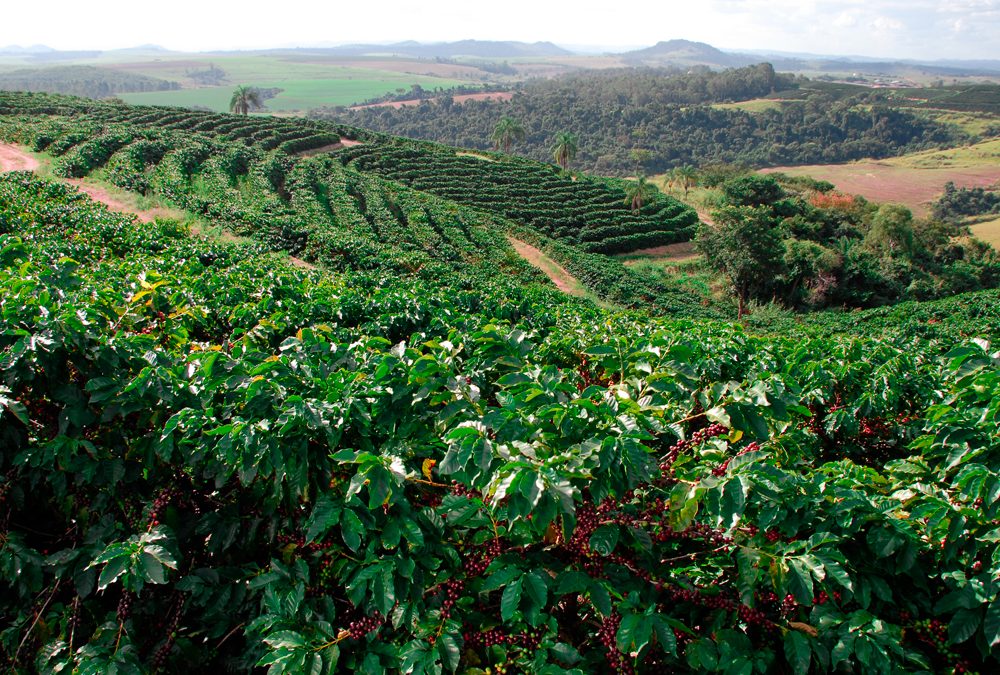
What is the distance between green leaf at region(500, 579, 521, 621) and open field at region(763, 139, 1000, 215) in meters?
93.2

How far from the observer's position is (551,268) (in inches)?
1415

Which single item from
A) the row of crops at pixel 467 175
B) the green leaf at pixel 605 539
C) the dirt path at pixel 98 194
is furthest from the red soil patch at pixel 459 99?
the green leaf at pixel 605 539

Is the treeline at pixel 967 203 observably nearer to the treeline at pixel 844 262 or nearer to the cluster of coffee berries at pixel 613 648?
the treeline at pixel 844 262

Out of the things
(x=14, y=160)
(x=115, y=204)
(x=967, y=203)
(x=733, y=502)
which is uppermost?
(x=14, y=160)

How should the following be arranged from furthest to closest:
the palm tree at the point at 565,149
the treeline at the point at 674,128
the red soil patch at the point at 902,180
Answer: the treeline at the point at 674,128
the red soil patch at the point at 902,180
the palm tree at the point at 565,149

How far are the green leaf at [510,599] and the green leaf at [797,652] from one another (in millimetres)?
1108

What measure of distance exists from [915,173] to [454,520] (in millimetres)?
122430

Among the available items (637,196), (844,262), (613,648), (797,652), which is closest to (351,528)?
(613,648)

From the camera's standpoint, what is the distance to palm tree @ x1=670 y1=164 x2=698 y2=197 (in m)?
60.3

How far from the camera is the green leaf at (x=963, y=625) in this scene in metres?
2.25

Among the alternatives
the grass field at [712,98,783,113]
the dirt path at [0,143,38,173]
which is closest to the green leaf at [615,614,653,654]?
the dirt path at [0,143,38,173]

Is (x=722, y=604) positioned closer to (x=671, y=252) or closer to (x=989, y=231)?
(x=671, y=252)

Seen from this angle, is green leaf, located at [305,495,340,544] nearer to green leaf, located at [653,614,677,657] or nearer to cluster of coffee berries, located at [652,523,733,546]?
green leaf, located at [653,614,677,657]

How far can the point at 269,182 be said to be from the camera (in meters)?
37.7
